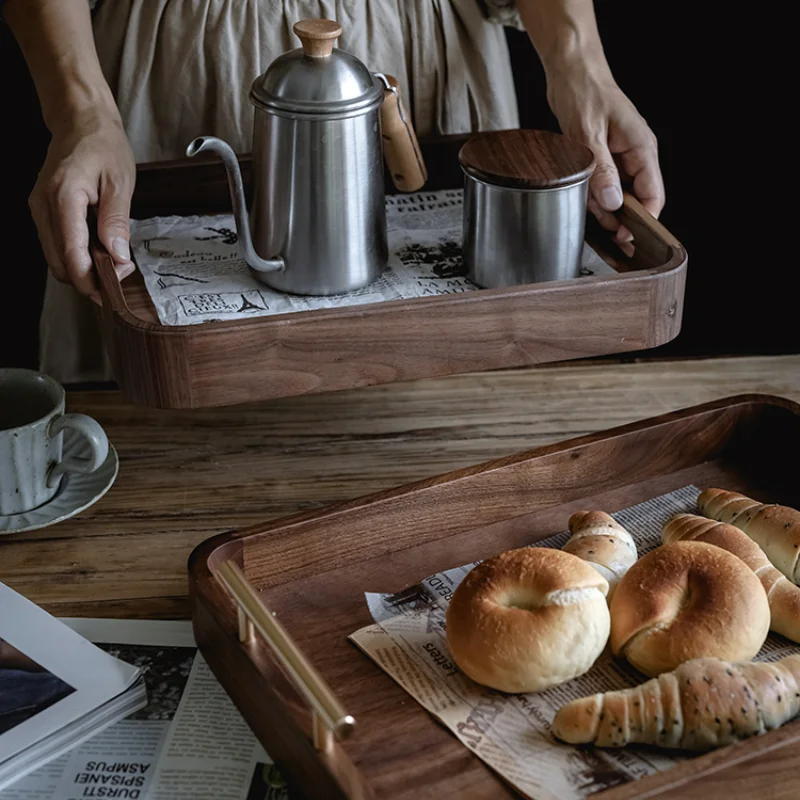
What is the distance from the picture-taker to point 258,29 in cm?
132

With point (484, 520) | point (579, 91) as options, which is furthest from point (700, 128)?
point (484, 520)

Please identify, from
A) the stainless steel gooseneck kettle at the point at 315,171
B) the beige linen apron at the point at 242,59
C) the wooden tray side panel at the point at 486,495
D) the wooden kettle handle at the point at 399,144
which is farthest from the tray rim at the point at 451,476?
the beige linen apron at the point at 242,59

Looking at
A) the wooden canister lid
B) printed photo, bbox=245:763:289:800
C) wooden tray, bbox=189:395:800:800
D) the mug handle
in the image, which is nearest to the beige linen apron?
the wooden canister lid

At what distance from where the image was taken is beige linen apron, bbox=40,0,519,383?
133cm

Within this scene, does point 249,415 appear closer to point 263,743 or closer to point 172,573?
point 172,573

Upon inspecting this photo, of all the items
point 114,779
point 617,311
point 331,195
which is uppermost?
point 331,195

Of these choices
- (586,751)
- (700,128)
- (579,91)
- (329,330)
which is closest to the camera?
(586,751)

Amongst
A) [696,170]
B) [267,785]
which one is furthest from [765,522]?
[696,170]

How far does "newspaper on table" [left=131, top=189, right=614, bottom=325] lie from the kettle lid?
179 mm

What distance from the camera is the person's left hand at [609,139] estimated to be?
115cm

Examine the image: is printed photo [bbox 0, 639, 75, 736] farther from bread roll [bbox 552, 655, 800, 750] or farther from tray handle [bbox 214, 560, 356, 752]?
bread roll [bbox 552, 655, 800, 750]

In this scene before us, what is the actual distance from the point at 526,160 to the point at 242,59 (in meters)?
0.48

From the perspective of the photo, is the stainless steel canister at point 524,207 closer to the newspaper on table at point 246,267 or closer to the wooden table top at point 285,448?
the newspaper on table at point 246,267

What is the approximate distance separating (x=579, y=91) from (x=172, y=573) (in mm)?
720
